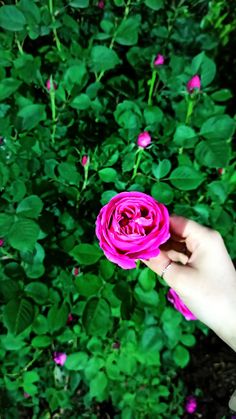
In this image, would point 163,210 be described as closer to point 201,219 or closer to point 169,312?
point 201,219

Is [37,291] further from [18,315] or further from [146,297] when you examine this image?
[146,297]

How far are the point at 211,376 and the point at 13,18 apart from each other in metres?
1.59

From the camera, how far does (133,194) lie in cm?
92

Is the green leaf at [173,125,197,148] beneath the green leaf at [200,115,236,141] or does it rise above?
beneath

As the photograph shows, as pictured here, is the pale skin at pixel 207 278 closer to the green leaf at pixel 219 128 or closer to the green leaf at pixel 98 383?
the green leaf at pixel 219 128

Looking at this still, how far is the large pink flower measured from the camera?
2.86ft

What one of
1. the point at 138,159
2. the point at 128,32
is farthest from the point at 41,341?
the point at 128,32

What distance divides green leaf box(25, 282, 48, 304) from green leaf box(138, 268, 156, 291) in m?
0.28

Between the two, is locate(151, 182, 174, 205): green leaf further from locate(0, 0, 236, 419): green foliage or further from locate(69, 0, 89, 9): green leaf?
locate(69, 0, 89, 9): green leaf

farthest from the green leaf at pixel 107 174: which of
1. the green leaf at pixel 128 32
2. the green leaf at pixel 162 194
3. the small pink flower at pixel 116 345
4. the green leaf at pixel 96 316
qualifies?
the small pink flower at pixel 116 345

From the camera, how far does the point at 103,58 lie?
1351 millimetres

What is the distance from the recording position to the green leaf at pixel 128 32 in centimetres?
138

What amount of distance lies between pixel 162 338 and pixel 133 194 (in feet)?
2.35

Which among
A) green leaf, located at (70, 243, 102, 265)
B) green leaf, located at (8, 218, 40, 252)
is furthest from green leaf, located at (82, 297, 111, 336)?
green leaf, located at (8, 218, 40, 252)
